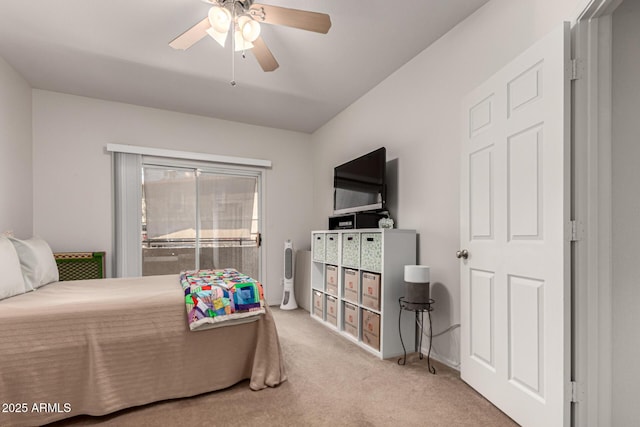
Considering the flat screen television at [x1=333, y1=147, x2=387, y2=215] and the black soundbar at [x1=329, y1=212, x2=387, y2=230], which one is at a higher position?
the flat screen television at [x1=333, y1=147, x2=387, y2=215]

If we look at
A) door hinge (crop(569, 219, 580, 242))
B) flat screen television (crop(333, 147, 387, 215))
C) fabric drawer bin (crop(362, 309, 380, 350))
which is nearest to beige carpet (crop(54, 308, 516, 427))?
fabric drawer bin (crop(362, 309, 380, 350))

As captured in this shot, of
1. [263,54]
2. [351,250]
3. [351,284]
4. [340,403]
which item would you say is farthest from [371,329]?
[263,54]

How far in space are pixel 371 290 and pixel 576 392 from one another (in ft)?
4.98

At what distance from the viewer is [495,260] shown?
1.88m

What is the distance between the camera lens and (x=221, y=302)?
6.65ft

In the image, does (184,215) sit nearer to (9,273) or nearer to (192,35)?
(9,273)

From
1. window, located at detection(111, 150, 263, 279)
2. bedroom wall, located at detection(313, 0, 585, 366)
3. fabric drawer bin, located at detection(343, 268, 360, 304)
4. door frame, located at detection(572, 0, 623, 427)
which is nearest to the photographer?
door frame, located at detection(572, 0, 623, 427)

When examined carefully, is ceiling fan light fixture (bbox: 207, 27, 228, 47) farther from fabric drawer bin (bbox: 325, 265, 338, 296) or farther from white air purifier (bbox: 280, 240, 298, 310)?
white air purifier (bbox: 280, 240, 298, 310)

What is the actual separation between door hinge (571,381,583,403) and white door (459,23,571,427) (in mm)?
31

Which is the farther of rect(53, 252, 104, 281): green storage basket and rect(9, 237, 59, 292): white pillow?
rect(53, 252, 104, 281): green storage basket

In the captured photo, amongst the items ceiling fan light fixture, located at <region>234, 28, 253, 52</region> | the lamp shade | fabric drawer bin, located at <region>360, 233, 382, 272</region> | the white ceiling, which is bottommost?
the lamp shade

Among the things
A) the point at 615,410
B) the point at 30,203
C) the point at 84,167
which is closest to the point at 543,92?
the point at 615,410

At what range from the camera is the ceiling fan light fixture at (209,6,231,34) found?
1.81m

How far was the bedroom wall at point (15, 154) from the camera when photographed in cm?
282
